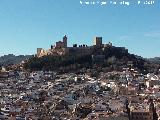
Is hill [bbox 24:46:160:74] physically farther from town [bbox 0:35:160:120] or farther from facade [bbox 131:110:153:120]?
facade [bbox 131:110:153:120]

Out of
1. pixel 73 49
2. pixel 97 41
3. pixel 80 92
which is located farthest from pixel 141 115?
pixel 97 41

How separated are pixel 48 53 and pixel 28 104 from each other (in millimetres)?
48528

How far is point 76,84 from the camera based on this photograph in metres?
89.5

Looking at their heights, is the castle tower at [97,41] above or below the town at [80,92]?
above

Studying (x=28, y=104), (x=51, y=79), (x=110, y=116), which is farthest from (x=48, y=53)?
(x=110, y=116)

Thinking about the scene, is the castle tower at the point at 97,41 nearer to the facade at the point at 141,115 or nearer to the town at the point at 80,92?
the town at the point at 80,92

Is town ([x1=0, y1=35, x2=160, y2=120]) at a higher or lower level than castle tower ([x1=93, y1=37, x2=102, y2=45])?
lower

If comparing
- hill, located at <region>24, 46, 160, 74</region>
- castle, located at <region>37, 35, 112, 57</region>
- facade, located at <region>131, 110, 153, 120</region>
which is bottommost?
facade, located at <region>131, 110, 153, 120</region>

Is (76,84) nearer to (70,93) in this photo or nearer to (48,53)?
(70,93)

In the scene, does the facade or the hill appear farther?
the hill

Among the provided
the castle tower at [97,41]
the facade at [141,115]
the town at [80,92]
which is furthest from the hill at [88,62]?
the facade at [141,115]

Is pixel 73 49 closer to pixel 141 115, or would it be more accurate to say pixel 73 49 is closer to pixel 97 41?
pixel 97 41

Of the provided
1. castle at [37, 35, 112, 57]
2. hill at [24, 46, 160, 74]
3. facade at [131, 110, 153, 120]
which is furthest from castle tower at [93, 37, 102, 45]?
facade at [131, 110, 153, 120]

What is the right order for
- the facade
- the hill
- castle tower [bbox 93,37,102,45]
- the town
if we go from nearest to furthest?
the facade, the town, the hill, castle tower [bbox 93,37,102,45]
